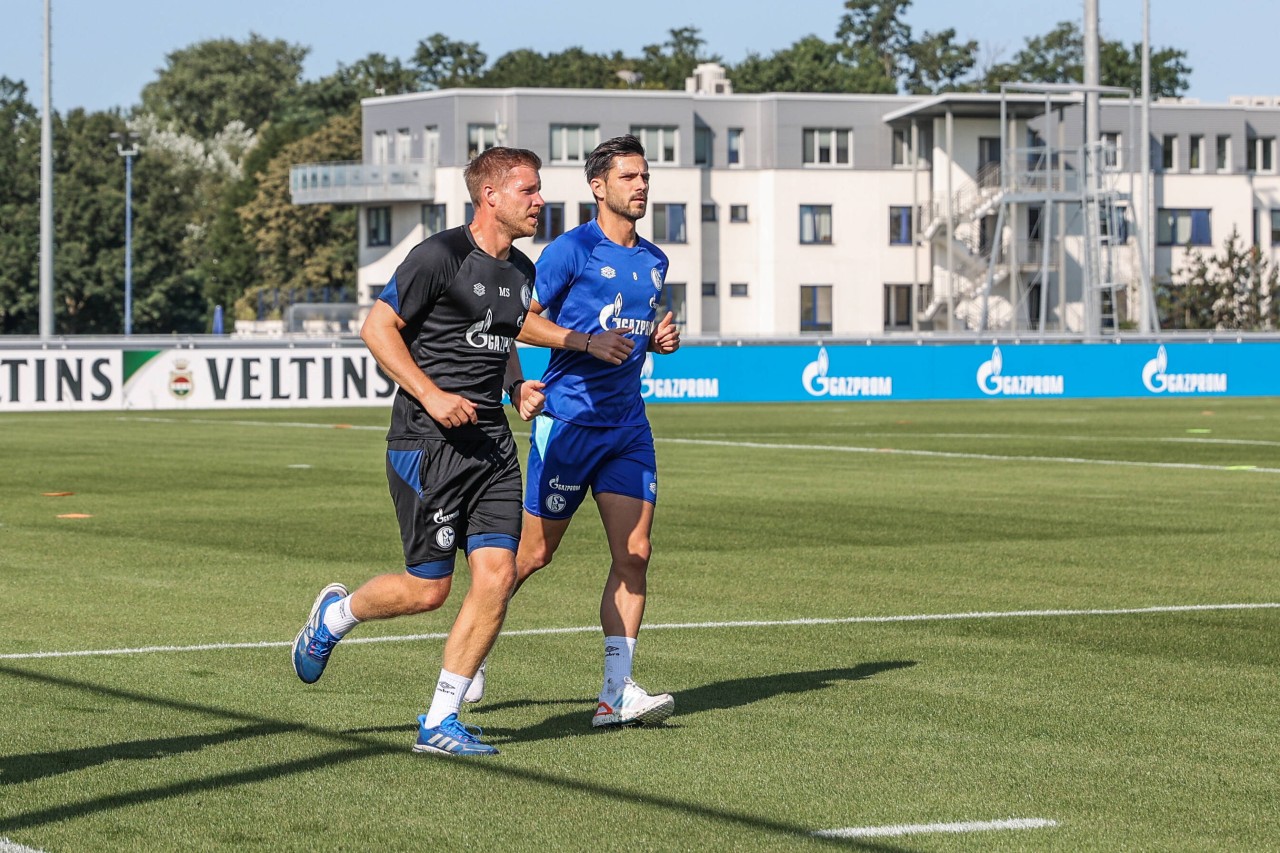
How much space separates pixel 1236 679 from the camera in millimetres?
8945

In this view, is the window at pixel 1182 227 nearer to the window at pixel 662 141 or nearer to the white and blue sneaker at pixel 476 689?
the window at pixel 662 141

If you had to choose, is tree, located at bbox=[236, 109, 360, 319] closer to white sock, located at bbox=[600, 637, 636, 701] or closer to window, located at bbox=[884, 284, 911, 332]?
window, located at bbox=[884, 284, 911, 332]

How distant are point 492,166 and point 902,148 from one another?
8159 centimetres

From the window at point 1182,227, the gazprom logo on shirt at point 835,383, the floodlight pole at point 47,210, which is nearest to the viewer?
the gazprom logo on shirt at point 835,383

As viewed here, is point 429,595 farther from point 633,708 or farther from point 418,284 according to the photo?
point 418,284

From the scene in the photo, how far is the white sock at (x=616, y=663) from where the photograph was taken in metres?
8.01

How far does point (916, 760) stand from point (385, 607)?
6.59ft

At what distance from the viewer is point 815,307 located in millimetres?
A: 87812

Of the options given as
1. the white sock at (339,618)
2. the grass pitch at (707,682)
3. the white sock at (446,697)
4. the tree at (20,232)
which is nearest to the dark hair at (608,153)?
the white sock at (339,618)

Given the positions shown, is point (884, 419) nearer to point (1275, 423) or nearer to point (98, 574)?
point (1275, 423)

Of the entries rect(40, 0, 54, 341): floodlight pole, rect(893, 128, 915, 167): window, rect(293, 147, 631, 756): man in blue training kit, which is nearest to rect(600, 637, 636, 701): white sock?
rect(293, 147, 631, 756): man in blue training kit

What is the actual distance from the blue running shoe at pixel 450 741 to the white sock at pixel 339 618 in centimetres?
78

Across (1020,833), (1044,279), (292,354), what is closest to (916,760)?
(1020,833)

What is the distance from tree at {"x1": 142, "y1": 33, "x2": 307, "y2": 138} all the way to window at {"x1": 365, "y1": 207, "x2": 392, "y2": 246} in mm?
59421
